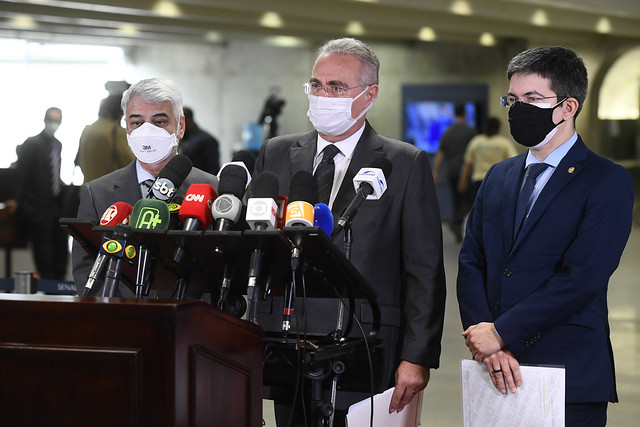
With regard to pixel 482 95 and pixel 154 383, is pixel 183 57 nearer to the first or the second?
pixel 482 95

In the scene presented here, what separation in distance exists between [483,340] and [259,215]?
2.66ft

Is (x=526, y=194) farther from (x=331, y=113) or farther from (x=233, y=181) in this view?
(x=233, y=181)

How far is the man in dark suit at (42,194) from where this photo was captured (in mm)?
8688

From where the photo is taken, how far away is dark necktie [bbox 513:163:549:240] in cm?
247

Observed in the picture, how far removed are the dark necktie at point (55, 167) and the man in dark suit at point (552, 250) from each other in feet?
22.7

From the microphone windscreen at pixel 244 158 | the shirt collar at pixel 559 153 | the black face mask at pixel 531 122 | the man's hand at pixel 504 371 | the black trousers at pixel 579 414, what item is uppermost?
the black face mask at pixel 531 122

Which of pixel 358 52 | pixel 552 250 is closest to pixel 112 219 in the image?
pixel 358 52

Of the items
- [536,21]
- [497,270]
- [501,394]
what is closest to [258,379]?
[501,394]

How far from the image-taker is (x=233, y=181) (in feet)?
6.80

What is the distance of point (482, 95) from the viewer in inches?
710

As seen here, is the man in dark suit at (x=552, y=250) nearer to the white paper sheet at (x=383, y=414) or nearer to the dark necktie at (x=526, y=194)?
the dark necktie at (x=526, y=194)

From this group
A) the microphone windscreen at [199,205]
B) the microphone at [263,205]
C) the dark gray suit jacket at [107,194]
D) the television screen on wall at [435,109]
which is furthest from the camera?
the television screen on wall at [435,109]

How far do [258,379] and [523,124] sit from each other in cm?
102

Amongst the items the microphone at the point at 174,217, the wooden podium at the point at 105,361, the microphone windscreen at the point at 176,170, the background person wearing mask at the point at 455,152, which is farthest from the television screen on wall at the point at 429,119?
the wooden podium at the point at 105,361
